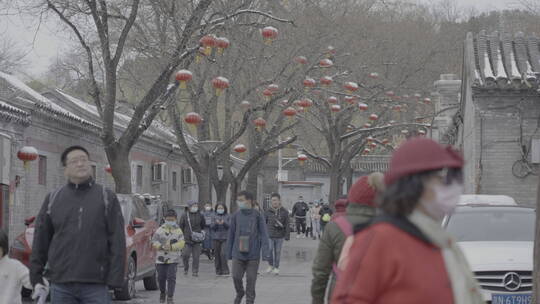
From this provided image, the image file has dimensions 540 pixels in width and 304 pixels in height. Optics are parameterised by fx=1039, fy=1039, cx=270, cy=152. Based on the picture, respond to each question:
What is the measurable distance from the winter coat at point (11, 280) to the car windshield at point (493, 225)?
5.64m

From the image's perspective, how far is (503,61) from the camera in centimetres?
2444

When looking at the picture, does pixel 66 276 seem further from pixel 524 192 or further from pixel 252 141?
pixel 252 141

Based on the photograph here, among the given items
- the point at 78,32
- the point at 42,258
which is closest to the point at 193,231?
the point at 78,32

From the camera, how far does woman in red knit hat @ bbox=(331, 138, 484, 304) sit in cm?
366

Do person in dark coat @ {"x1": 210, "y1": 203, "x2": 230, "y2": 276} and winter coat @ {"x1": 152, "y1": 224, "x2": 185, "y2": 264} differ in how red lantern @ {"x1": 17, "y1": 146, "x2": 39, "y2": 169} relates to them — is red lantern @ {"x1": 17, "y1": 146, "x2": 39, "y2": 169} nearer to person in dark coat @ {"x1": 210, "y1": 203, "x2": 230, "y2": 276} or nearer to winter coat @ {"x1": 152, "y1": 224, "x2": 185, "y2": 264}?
person in dark coat @ {"x1": 210, "y1": 203, "x2": 230, "y2": 276}

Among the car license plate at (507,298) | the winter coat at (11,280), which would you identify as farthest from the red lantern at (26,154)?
the winter coat at (11,280)

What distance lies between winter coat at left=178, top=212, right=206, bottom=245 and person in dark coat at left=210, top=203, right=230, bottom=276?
0.38 m

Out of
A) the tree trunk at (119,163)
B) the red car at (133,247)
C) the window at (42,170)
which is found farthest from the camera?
the window at (42,170)

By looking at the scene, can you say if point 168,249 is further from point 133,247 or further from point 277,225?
point 277,225

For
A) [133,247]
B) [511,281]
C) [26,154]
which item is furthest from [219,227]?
[511,281]

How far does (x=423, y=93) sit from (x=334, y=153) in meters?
5.03

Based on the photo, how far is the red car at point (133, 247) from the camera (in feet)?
54.7

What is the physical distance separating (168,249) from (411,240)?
1246cm

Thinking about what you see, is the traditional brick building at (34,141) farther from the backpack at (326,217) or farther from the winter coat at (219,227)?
the backpack at (326,217)
